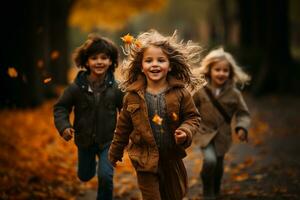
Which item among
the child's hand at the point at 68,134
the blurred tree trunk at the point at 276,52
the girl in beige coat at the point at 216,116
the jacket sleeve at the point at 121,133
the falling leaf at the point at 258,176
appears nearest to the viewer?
the jacket sleeve at the point at 121,133

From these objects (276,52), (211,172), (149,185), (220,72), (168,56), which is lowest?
(211,172)

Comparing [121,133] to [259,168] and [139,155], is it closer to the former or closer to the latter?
[139,155]

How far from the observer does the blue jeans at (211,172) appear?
593cm

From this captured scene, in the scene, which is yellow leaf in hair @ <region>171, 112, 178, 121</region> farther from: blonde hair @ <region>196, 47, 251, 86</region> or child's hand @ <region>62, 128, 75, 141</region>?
blonde hair @ <region>196, 47, 251, 86</region>

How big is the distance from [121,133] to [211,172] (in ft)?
6.23

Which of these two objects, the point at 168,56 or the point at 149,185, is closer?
the point at 149,185

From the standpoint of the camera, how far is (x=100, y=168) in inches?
207

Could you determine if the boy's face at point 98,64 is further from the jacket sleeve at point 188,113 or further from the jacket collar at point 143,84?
the jacket sleeve at point 188,113

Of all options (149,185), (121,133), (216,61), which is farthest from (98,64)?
(149,185)

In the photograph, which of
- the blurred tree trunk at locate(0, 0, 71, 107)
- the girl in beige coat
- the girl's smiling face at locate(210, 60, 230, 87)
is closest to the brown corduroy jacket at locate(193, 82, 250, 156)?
the girl in beige coat

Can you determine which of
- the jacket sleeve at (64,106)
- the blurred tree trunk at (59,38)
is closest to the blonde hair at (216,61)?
the jacket sleeve at (64,106)

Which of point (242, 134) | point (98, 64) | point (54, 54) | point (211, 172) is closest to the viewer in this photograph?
point (98, 64)

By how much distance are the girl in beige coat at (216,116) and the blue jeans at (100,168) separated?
1.30 meters

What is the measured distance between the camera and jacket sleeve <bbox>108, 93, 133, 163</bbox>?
441 cm
